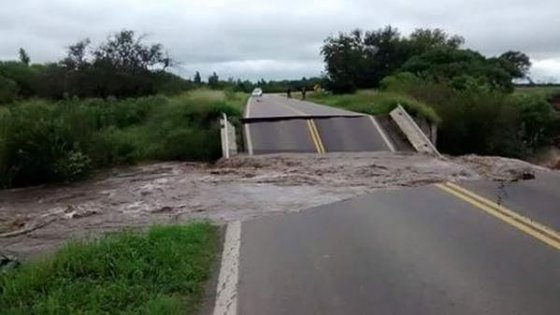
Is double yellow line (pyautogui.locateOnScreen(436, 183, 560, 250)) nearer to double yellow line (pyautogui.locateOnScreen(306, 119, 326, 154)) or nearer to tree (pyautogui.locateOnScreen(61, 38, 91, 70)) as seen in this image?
double yellow line (pyautogui.locateOnScreen(306, 119, 326, 154))

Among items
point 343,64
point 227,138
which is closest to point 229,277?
point 227,138

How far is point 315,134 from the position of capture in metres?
24.0

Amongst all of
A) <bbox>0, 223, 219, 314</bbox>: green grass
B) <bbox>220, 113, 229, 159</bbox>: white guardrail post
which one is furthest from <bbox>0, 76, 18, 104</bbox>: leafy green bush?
<bbox>0, 223, 219, 314</bbox>: green grass

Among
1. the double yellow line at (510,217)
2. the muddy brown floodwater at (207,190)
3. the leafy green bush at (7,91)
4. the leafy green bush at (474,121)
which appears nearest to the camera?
the double yellow line at (510,217)

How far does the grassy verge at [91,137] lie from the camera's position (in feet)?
61.7

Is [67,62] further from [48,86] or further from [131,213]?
[131,213]

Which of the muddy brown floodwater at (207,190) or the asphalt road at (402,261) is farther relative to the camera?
the muddy brown floodwater at (207,190)

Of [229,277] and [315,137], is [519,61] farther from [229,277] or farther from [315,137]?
[229,277]

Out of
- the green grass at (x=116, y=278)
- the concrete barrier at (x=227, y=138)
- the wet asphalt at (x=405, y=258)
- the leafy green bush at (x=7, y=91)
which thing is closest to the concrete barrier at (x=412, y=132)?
the concrete barrier at (x=227, y=138)

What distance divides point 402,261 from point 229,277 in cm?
190

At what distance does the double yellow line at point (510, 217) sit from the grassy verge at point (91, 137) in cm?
1039

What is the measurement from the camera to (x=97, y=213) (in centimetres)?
1272

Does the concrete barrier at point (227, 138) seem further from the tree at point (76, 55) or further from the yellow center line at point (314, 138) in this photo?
the tree at point (76, 55)

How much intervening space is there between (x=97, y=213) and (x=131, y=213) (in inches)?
27.5
